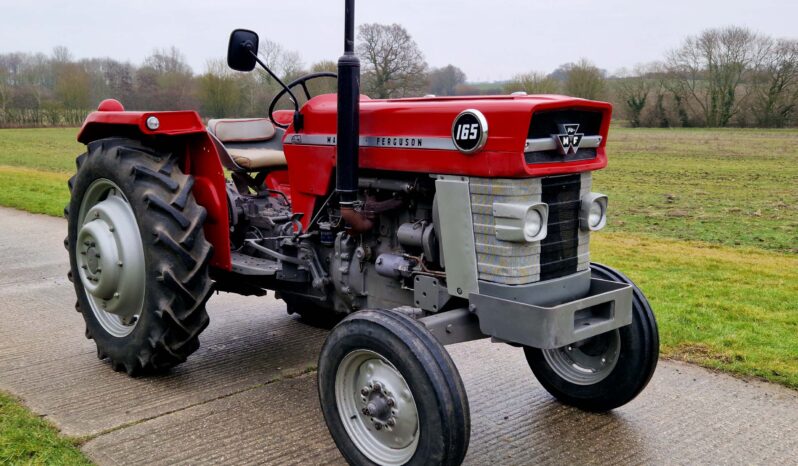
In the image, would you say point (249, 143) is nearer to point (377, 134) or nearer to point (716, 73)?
point (377, 134)

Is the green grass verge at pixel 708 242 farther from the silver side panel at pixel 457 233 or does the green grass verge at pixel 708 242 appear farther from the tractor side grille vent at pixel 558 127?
the silver side panel at pixel 457 233

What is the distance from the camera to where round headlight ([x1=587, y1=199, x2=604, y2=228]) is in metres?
3.44

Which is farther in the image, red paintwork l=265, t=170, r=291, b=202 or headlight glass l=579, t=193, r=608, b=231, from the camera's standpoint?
red paintwork l=265, t=170, r=291, b=202

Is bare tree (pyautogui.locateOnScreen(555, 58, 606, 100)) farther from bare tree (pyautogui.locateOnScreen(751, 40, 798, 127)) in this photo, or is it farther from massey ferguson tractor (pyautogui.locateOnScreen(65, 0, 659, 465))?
massey ferguson tractor (pyautogui.locateOnScreen(65, 0, 659, 465))

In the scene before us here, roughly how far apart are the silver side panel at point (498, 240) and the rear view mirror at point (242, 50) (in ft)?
4.80

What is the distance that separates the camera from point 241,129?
509 cm

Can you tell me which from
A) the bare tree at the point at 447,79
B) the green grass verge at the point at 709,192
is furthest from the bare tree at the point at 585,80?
the bare tree at the point at 447,79

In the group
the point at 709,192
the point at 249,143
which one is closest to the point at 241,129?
the point at 249,143

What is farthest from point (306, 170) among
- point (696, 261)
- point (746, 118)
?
point (746, 118)

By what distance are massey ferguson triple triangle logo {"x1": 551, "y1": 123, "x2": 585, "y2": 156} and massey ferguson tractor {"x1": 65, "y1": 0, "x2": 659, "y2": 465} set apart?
0.04 ft

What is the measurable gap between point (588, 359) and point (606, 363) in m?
0.14

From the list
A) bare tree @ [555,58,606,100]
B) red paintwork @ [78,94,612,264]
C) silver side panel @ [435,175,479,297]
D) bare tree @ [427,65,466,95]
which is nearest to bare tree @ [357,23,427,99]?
bare tree @ [427,65,466,95]

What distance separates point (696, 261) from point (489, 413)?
452 centimetres

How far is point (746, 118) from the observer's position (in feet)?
139
